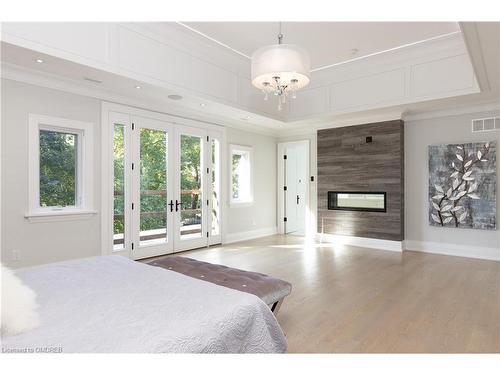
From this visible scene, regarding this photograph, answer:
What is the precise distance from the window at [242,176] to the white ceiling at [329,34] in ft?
8.40

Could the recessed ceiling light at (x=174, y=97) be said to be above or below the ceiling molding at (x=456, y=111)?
above

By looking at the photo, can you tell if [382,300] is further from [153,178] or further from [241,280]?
[153,178]

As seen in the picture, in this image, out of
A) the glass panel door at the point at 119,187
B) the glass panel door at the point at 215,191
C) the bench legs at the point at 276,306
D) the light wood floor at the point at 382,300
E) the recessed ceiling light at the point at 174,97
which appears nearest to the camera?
the light wood floor at the point at 382,300

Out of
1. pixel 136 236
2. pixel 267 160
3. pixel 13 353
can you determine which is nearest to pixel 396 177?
pixel 267 160

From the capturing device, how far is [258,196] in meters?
7.57

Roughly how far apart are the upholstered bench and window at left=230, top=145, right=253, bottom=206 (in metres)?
3.93

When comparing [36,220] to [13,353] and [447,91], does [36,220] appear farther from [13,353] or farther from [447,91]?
[447,91]

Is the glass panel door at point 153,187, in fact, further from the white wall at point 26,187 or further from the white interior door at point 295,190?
the white interior door at point 295,190

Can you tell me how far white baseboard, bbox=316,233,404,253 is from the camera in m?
5.89

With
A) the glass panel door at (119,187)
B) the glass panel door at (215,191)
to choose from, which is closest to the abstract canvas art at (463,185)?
the glass panel door at (215,191)

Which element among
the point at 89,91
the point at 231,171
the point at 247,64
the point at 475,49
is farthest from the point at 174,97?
the point at 475,49

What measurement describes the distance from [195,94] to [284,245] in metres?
3.45

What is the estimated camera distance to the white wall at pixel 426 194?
5.27 metres

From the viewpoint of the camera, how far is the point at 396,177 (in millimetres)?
5914
